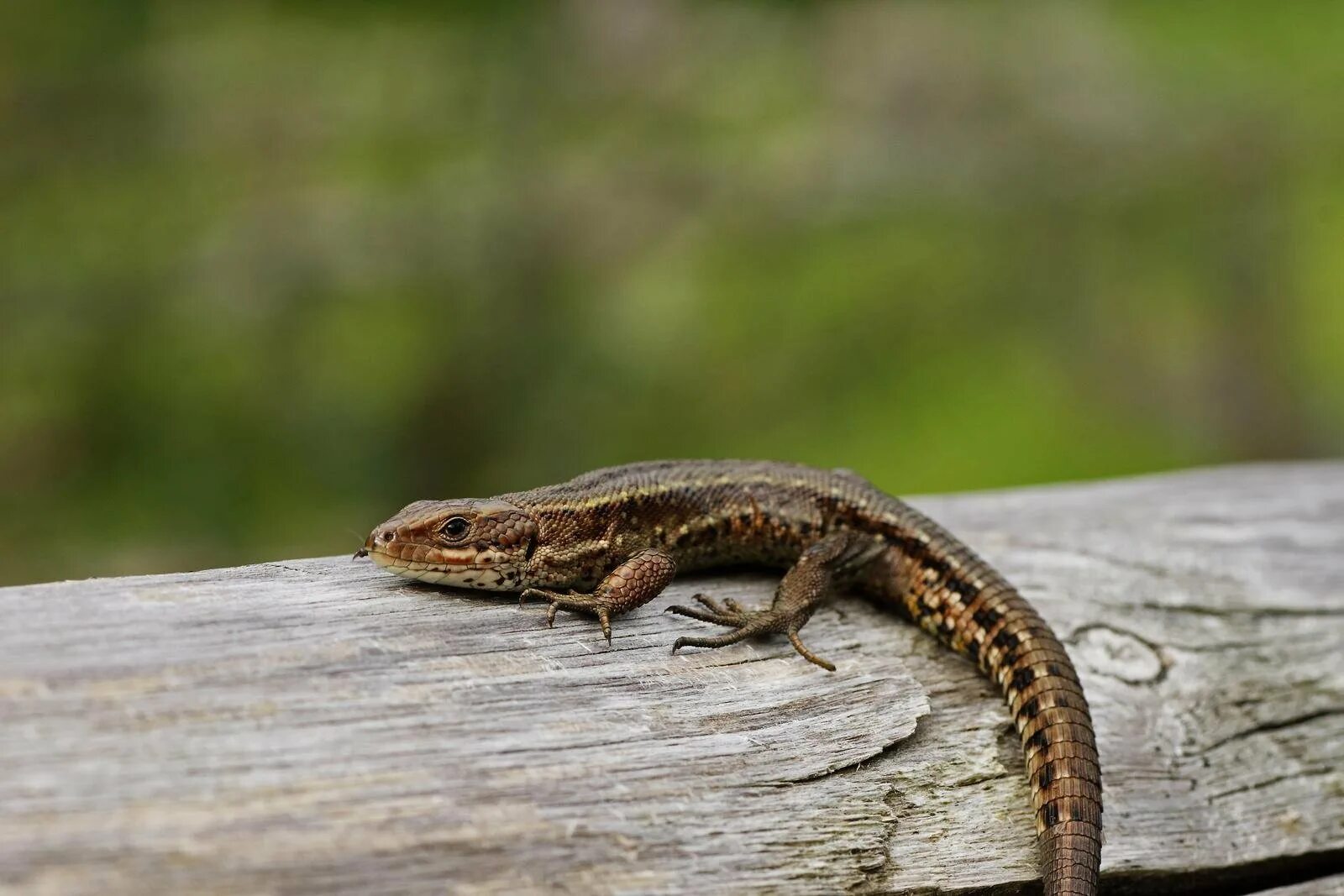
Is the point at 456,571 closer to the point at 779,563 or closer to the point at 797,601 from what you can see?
the point at 797,601

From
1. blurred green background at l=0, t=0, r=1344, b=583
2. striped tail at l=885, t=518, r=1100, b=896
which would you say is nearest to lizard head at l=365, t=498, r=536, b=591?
striped tail at l=885, t=518, r=1100, b=896

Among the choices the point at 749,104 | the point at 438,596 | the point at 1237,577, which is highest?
the point at 749,104

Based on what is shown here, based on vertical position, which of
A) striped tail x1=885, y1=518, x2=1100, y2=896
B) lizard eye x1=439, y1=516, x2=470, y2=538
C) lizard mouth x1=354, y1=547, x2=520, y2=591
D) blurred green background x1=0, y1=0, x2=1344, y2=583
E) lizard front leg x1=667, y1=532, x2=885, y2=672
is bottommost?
striped tail x1=885, y1=518, x2=1100, y2=896

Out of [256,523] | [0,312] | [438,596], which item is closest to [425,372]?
[256,523]

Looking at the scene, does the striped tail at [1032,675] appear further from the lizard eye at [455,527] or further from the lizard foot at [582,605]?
the lizard eye at [455,527]

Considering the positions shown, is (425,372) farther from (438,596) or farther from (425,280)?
(438,596)

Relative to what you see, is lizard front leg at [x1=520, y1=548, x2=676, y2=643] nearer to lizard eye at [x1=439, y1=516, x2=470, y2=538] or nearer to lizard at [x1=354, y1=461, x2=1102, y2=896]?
lizard at [x1=354, y1=461, x2=1102, y2=896]

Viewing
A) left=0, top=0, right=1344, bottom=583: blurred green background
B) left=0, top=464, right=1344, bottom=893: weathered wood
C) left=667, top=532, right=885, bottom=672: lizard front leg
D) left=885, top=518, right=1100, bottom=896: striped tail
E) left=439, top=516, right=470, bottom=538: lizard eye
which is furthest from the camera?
left=0, top=0, right=1344, bottom=583: blurred green background
